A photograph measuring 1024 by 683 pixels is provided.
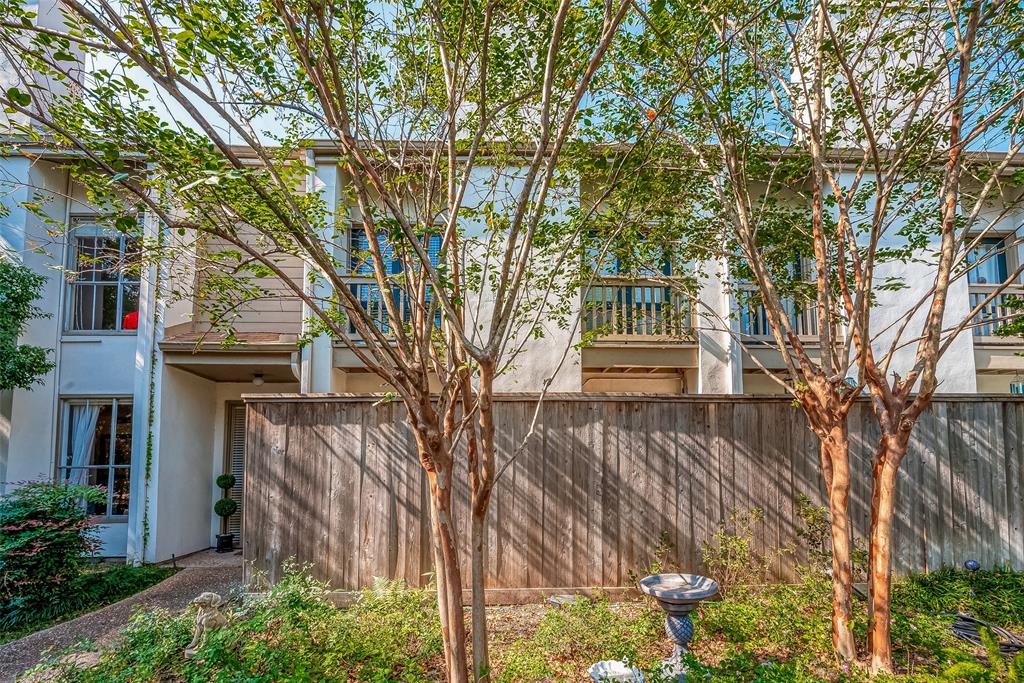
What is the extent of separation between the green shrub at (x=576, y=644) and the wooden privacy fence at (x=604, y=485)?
3.38ft

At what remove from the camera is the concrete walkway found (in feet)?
15.1

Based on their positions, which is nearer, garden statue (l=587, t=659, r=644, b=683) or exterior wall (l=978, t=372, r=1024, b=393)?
garden statue (l=587, t=659, r=644, b=683)

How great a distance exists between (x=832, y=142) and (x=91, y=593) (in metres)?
8.95

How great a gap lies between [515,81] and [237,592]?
201 inches

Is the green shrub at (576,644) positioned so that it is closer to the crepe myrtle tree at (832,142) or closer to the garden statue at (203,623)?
the crepe myrtle tree at (832,142)

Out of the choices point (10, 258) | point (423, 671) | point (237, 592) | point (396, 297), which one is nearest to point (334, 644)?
point (423, 671)

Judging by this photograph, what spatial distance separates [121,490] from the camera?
8.24m

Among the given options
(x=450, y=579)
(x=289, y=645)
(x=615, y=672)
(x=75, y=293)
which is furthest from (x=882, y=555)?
(x=75, y=293)

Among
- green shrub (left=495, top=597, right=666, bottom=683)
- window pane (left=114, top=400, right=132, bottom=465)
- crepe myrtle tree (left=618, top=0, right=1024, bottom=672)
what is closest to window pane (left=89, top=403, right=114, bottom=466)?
window pane (left=114, top=400, right=132, bottom=465)

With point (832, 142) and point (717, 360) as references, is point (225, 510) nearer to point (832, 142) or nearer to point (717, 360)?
point (717, 360)

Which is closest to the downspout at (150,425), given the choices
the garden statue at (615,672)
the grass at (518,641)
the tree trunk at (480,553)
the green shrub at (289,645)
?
the green shrub at (289,645)

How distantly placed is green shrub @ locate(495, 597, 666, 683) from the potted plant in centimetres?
678

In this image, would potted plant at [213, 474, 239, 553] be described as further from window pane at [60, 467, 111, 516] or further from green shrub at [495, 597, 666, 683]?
green shrub at [495, 597, 666, 683]

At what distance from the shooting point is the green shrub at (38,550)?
5.60 m
